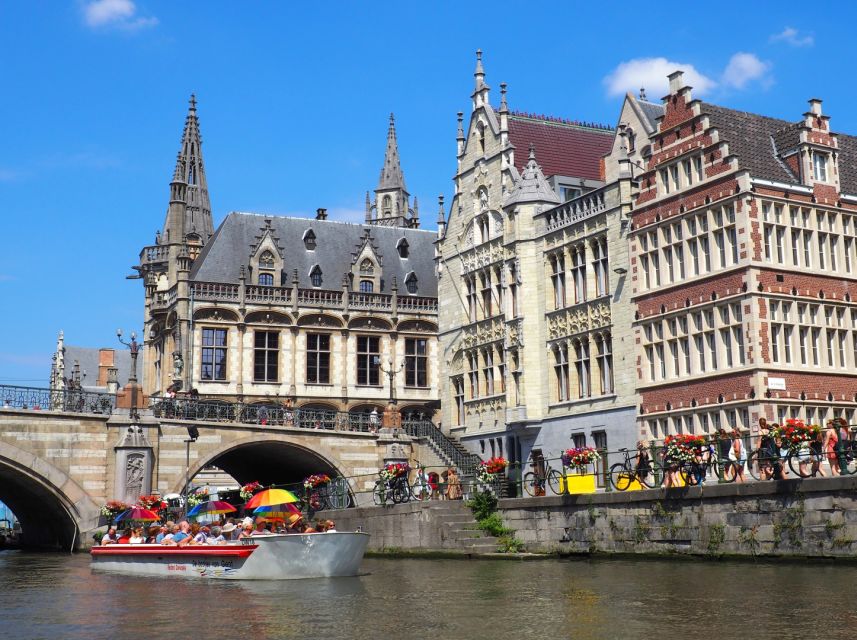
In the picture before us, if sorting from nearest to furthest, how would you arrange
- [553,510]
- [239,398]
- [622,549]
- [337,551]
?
[337,551]
[622,549]
[553,510]
[239,398]

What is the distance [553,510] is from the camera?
104 ft

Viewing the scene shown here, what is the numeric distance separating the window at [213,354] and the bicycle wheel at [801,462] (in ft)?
109

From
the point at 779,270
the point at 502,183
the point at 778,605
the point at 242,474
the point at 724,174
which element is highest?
the point at 502,183

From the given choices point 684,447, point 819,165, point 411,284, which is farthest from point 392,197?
point 684,447

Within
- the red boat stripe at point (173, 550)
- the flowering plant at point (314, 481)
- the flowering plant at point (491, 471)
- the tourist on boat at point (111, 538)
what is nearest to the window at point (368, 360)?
the flowering plant at point (314, 481)

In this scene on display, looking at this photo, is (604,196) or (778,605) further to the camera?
(604,196)

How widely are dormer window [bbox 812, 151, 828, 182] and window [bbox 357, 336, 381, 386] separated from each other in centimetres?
2727

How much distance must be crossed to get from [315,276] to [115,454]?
67.8 feet

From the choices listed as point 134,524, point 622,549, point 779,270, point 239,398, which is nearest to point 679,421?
point 779,270

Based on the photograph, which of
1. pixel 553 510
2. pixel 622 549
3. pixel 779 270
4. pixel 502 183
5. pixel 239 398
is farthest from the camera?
pixel 239 398

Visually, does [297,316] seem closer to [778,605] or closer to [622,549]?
[622,549]

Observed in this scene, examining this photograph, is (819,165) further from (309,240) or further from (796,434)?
(309,240)

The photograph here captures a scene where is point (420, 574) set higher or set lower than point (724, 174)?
lower

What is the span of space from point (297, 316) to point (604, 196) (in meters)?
21.1
